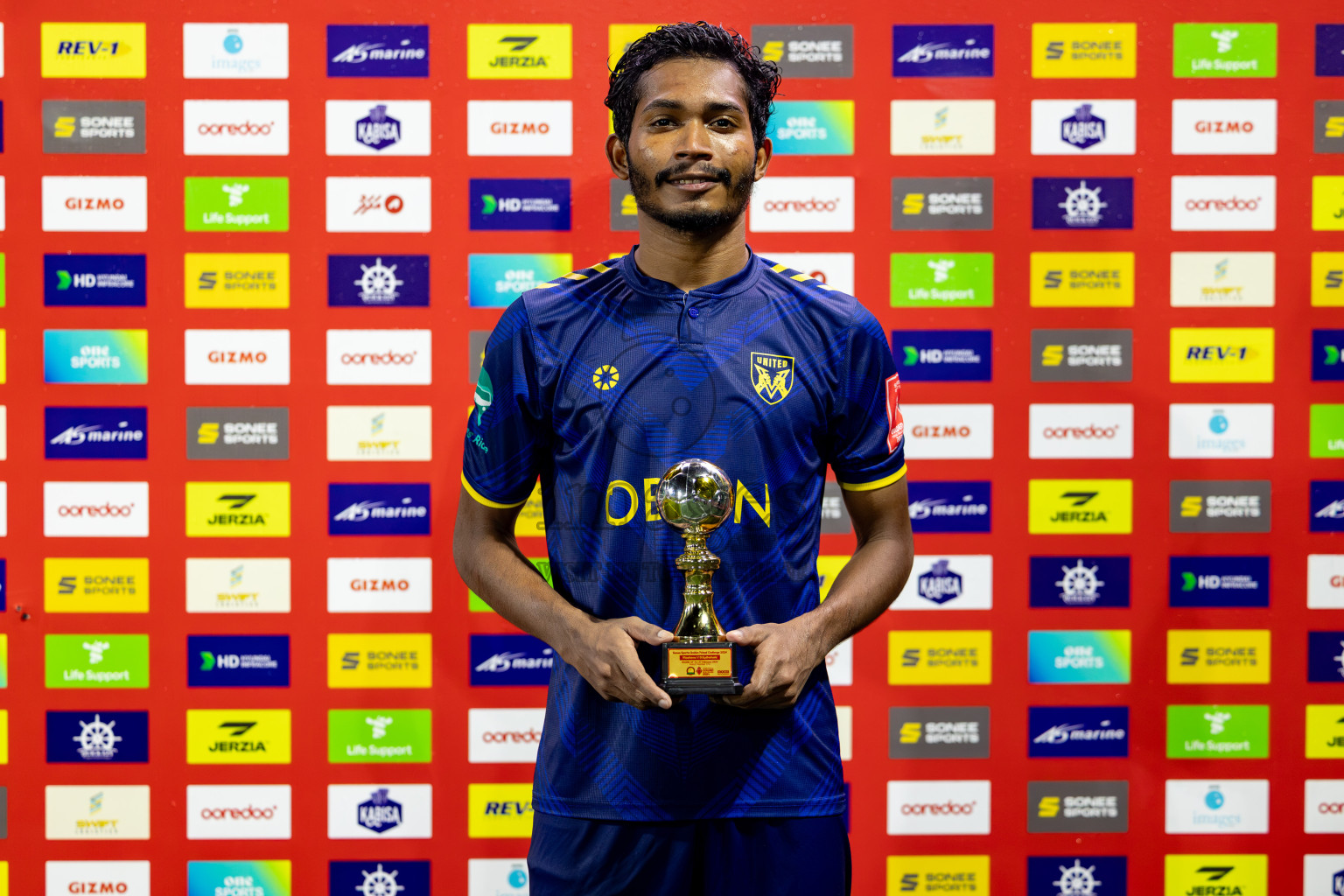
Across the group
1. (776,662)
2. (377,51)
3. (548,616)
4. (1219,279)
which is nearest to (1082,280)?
(1219,279)

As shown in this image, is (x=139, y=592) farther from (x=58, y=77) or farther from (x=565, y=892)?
(x=565, y=892)

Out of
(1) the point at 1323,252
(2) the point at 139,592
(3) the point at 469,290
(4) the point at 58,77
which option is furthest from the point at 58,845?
(1) the point at 1323,252

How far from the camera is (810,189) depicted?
2189 mm

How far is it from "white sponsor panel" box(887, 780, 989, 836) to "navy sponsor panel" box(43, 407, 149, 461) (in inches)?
75.4

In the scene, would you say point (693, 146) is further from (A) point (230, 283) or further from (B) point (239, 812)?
(B) point (239, 812)

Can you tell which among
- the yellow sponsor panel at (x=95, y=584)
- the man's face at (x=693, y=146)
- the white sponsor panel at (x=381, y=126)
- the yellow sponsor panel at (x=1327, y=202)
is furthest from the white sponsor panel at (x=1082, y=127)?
the yellow sponsor panel at (x=95, y=584)

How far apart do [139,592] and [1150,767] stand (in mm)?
2384

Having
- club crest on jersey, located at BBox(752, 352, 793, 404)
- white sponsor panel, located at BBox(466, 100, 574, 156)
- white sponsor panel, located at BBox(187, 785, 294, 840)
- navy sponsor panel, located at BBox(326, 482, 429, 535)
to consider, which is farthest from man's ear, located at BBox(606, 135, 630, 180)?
white sponsor panel, located at BBox(187, 785, 294, 840)

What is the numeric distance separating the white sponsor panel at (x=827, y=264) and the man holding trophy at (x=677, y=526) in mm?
834

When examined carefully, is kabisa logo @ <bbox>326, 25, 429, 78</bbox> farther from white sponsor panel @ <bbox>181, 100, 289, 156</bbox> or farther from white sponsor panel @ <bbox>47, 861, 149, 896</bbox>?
white sponsor panel @ <bbox>47, 861, 149, 896</bbox>

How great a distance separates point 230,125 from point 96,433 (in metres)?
0.77

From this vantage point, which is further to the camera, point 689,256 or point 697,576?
point 689,256

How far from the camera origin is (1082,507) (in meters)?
2.22

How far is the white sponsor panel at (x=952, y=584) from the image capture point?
2.21 meters
